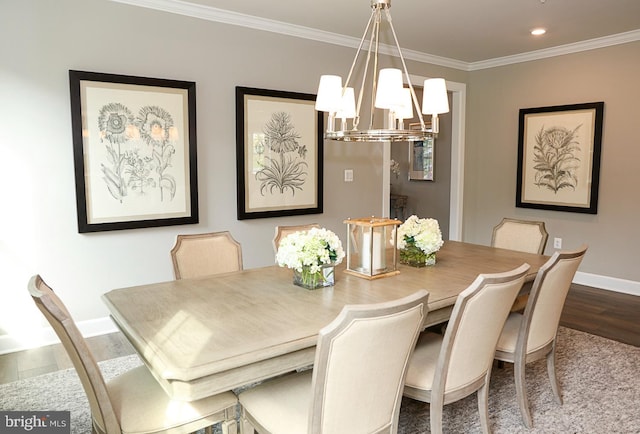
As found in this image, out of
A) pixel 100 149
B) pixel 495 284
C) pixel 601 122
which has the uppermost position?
pixel 601 122

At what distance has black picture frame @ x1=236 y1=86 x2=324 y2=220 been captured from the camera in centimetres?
406

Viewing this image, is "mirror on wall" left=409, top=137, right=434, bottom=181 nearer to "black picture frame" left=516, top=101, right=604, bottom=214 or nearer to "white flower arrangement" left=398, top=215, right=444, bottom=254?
"black picture frame" left=516, top=101, right=604, bottom=214

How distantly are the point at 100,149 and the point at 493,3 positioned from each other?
10.5 feet

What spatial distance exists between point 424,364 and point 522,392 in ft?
2.24

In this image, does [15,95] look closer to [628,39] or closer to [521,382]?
[521,382]

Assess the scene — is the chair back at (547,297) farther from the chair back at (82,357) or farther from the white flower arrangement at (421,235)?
the chair back at (82,357)

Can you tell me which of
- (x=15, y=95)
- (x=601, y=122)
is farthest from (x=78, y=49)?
(x=601, y=122)

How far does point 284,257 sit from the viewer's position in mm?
2184

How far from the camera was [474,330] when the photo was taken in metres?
1.85

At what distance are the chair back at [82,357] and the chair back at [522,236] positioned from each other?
2.89 metres

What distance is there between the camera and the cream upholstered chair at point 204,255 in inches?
106

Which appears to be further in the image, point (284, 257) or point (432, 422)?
point (284, 257)

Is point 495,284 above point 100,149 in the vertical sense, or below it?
below

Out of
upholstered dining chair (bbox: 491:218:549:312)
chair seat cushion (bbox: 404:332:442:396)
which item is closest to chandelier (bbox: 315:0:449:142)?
chair seat cushion (bbox: 404:332:442:396)
